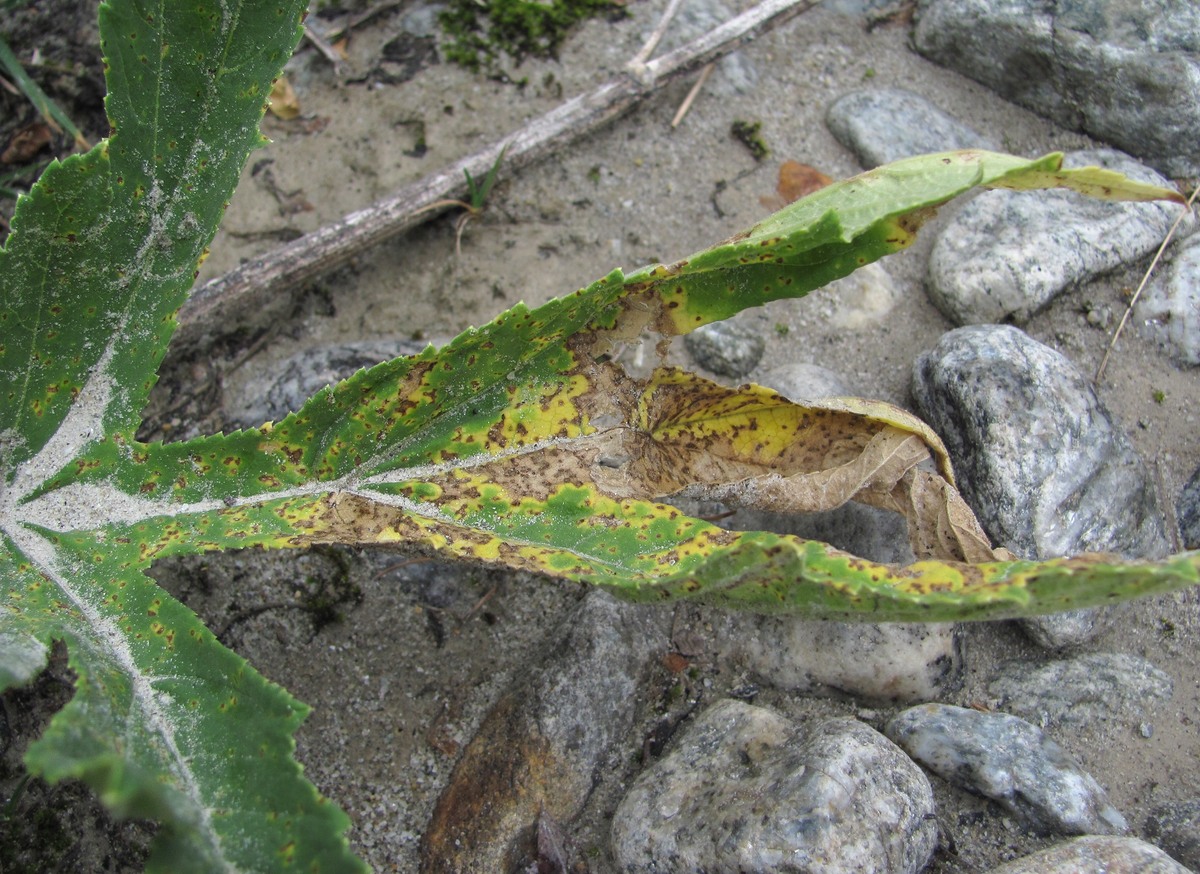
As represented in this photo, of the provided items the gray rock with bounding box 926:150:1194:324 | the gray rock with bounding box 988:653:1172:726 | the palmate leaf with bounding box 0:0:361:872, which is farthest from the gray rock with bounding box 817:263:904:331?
the palmate leaf with bounding box 0:0:361:872

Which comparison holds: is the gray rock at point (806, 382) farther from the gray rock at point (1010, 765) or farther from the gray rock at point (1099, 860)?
the gray rock at point (1099, 860)

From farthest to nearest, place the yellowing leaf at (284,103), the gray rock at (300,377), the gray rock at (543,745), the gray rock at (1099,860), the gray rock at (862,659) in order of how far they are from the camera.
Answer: the yellowing leaf at (284,103) → the gray rock at (300,377) → the gray rock at (862,659) → the gray rock at (543,745) → the gray rock at (1099,860)

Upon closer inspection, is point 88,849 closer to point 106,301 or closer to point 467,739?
point 467,739

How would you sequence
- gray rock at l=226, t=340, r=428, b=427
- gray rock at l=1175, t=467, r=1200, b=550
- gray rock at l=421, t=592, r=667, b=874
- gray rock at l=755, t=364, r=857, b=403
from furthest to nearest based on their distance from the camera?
gray rock at l=226, t=340, r=428, b=427 → gray rock at l=755, t=364, r=857, b=403 → gray rock at l=1175, t=467, r=1200, b=550 → gray rock at l=421, t=592, r=667, b=874

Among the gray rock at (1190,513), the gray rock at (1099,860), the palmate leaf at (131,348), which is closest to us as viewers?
the palmate leaf at (131,348)

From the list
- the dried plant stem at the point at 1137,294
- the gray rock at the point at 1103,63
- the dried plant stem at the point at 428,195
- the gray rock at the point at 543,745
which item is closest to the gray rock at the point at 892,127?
the gray rock at the point at 1103,63

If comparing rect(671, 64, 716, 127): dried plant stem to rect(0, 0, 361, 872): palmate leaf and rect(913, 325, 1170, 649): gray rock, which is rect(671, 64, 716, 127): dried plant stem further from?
rect(0, 0, 361, 872): palmate leaf
